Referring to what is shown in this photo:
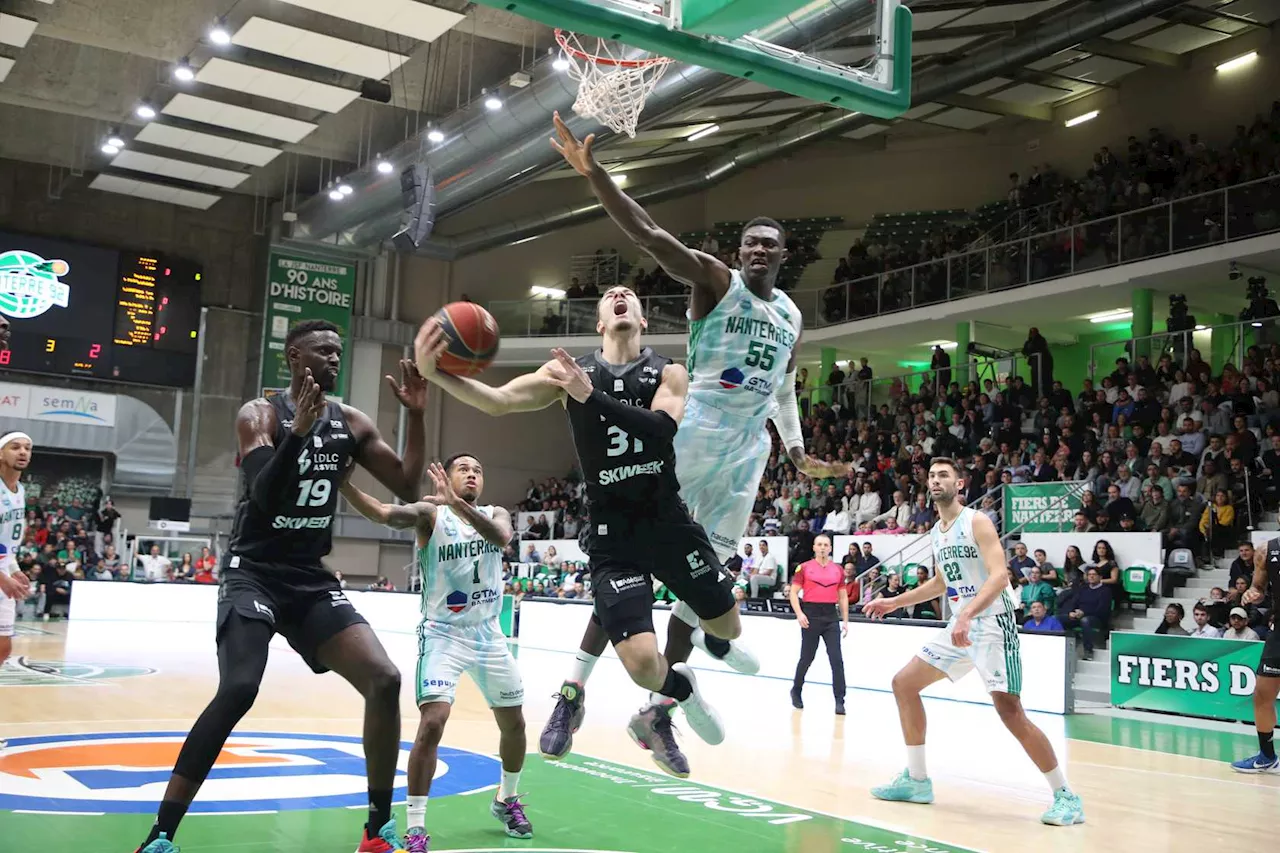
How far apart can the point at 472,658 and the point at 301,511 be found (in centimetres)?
167

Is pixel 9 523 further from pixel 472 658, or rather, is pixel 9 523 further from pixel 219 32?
pixel 219 32

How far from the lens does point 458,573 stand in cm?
691

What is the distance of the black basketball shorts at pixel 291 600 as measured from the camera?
17.5 ft

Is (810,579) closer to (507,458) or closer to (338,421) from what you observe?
(338,421)

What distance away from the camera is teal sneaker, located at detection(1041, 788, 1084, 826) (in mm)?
7543

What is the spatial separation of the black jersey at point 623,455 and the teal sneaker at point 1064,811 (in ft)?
12.3

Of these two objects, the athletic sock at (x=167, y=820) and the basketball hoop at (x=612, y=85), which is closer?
the athletic sock at (x=167, y=820)

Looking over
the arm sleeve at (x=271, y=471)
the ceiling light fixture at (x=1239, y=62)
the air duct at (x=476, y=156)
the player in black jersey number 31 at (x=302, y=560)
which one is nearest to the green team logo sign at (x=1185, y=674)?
the air duct at (x=476, y=156)

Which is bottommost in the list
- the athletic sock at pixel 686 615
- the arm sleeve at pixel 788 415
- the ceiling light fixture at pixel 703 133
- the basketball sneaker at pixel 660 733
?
the basketball sneaker at pixel 660 733

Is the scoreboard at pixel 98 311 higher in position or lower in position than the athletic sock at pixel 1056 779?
higher

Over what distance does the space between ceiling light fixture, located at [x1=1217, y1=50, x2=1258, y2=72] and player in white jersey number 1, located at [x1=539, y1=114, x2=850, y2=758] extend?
22.2m

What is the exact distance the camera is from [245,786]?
7.60 meters

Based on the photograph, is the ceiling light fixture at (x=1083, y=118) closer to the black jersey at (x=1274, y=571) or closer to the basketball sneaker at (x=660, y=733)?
the black jersey at (x=1274, y=571)

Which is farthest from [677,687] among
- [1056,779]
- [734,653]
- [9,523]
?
[9,523]
